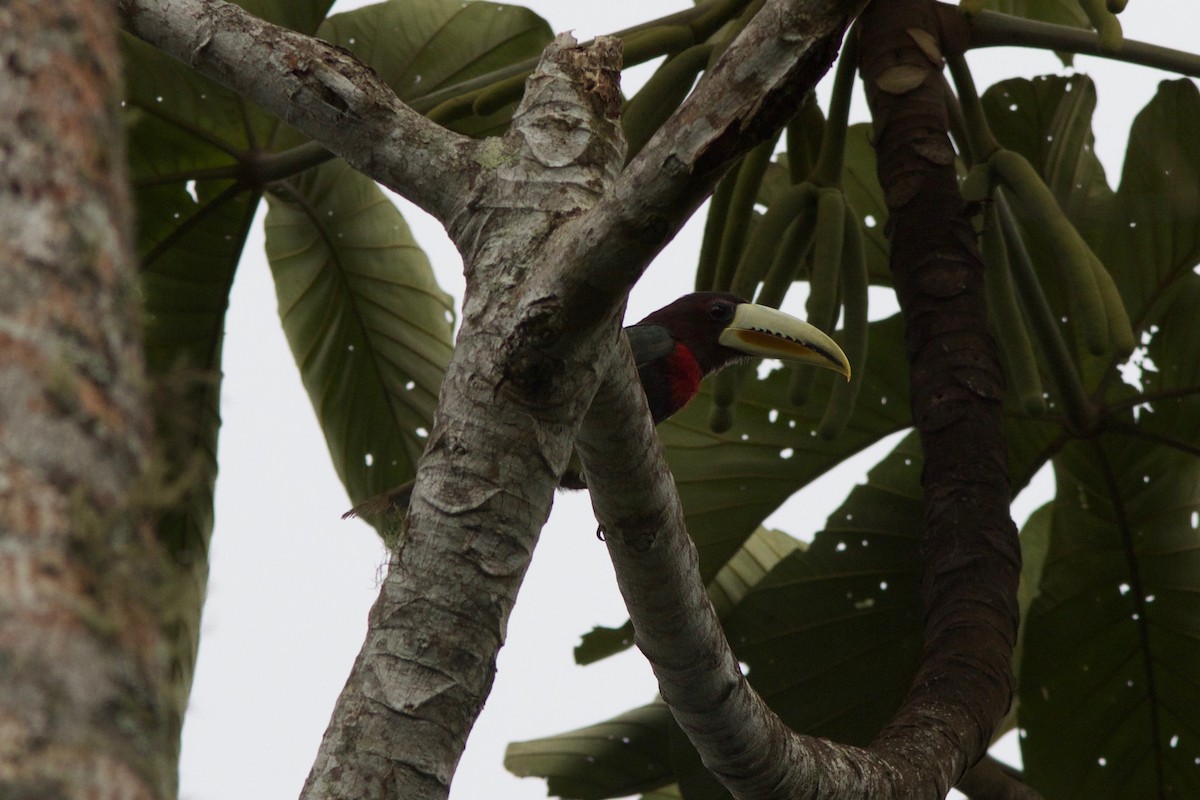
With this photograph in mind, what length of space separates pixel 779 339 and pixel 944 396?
397mm

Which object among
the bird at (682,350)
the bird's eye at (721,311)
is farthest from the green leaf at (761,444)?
the bird's eye at (721,311)

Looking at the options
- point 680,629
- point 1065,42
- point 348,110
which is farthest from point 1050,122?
point 348,110

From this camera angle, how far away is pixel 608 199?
1253 mm

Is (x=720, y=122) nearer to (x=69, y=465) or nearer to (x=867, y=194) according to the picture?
(x=69, y=465)

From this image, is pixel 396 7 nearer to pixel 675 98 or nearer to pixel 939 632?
pixel 675 98

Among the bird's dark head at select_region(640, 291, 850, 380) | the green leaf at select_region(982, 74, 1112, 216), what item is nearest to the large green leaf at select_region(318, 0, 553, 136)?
the bird's dark head at select_region(640, 291, 850, 380)

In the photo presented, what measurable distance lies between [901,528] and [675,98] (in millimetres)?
1341

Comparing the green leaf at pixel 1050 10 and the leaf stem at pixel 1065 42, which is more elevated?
the green leaf at pixel 1050 10

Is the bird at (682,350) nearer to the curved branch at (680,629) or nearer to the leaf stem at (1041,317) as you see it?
the leaf stem at (1041,317)

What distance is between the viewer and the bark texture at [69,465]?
1.60 ft

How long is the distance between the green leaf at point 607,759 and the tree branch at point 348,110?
7.45ft

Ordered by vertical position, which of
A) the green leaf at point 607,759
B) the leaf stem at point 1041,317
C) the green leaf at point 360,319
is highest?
the green leaf at point 360,319

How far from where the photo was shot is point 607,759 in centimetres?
355

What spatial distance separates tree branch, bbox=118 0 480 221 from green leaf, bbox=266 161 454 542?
73.2 inches
